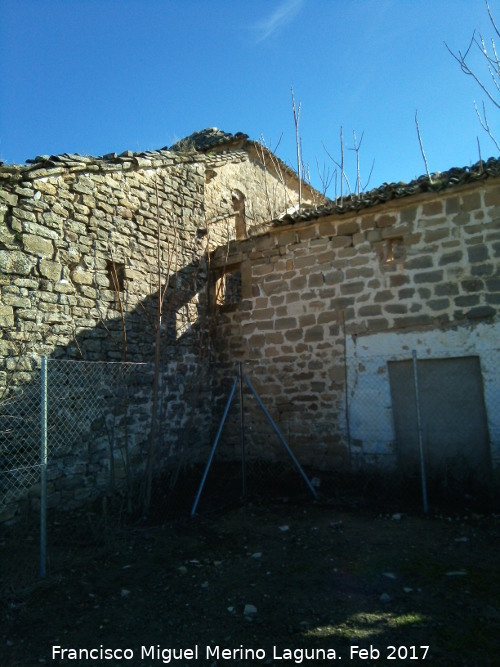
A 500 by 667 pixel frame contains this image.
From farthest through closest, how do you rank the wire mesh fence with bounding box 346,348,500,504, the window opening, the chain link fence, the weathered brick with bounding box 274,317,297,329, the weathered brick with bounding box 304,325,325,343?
the weathered brick with bounding box 274,317,297,329, the weathered brick with bounding box 304,325,325,343, the window opening, the wire mesh fence with bounding box 346,348,500,504, the chain link fence

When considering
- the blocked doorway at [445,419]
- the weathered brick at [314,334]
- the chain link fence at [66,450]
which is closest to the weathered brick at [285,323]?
the weathered brick at [314,334]

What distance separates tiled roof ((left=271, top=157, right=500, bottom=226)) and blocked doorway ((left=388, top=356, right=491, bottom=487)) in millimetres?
2469

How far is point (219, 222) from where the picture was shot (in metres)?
10.4

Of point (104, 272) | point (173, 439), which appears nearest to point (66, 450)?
point (173, 439)

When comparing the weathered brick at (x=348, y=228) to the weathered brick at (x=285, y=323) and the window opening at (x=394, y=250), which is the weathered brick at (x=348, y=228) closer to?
the window opening at (x=394, y=250)

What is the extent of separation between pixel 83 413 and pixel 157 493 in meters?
1.69

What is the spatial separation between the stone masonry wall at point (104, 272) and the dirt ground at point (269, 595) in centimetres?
188

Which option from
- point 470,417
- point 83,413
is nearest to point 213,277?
point 83,413

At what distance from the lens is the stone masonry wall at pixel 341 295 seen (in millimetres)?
6484

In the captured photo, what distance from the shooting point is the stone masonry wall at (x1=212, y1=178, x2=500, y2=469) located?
21.3 ft

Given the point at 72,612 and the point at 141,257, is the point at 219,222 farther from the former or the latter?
the point at 72,612

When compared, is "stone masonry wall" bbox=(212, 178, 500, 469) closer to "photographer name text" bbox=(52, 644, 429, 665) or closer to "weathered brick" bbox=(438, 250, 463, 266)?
"weathered brick" bbox=(438, 250, 463, 266)

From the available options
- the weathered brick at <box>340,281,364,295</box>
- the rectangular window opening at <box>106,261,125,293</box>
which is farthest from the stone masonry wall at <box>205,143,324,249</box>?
the rectangular window opening at <box>106,261,125,293</box>

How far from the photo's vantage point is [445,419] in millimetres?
6453
